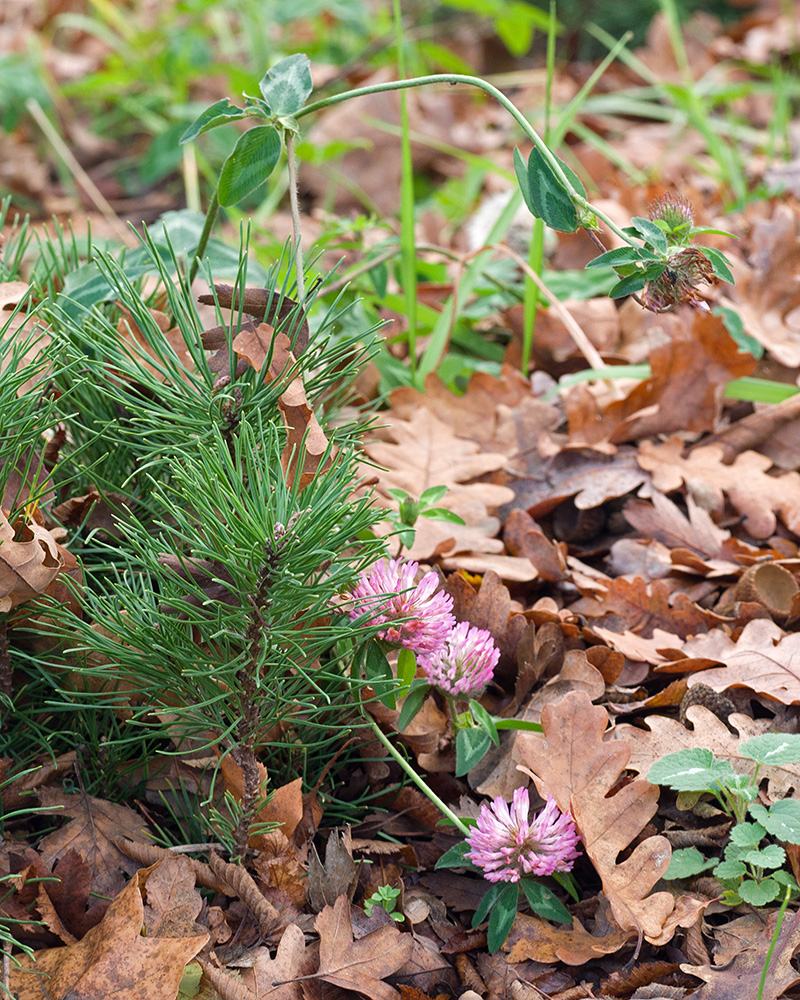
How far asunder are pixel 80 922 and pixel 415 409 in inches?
41.6

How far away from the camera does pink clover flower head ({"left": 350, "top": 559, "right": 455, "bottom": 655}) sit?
0.99m

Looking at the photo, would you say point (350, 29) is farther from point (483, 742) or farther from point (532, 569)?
point (483, 742)

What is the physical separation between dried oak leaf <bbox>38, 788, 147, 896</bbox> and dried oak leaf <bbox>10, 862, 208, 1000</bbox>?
92 mm

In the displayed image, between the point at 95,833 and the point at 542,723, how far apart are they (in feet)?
1.87

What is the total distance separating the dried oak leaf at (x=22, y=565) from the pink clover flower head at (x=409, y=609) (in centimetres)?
35

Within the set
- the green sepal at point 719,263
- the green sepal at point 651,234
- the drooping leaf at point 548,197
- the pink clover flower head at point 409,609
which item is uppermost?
the drooping leaf at point 548,197

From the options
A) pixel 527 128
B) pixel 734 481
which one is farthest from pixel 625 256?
pixel 734 481

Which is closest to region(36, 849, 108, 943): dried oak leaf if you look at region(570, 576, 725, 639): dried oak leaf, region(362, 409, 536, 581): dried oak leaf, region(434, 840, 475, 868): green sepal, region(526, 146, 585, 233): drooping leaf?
region(434, 840, 475, 868): green sepal

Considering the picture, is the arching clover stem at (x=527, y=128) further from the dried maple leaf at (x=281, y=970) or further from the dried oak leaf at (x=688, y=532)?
the dried maple leaf at (x=281, y=970)

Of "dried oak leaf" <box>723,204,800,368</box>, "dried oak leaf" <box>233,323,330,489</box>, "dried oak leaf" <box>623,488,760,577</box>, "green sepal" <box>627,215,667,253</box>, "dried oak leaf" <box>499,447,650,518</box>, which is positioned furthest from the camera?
"dried oak leaf" <box>723,204,800,368</box>

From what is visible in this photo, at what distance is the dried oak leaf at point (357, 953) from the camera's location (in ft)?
3.16

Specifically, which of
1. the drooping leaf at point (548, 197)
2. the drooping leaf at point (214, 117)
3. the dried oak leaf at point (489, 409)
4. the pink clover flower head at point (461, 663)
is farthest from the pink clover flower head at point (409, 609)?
the dried oak leaf at point (489, 409)

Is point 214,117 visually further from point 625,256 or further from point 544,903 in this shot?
point 544,903

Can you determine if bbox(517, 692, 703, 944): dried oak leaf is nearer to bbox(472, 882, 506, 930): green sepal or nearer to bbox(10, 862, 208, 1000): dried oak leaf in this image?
bbox(472, 882, 506, 930): green sepal
